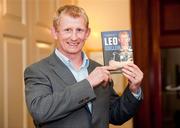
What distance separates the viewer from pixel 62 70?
133 centimetres

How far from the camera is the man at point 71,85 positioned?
1.22 meters

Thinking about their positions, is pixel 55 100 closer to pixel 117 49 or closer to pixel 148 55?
pixel 117 49

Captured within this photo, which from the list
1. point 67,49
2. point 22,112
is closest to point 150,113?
point 22,112

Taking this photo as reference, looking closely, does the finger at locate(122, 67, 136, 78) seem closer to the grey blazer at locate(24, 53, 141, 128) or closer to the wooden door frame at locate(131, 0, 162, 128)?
the grey blazer at locate(24, 53, 141, 128)

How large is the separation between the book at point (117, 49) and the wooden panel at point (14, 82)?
1.95 ft

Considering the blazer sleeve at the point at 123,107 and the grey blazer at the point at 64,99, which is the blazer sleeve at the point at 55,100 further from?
the blazer sleeve at the point at 123,107

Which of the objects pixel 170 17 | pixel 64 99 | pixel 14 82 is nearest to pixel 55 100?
pixel 64 99

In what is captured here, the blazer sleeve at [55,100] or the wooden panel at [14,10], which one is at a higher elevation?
the wooden panel at [14,10]

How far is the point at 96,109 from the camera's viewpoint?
4.42ft

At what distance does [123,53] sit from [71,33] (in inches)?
8.2

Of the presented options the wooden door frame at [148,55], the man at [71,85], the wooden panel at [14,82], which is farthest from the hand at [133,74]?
the wooden door frame at [148,55]

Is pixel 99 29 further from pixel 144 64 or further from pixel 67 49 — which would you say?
pixel 67 49

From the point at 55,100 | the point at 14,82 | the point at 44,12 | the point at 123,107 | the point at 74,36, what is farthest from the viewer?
the point at 44,12

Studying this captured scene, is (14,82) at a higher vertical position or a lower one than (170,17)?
lower
